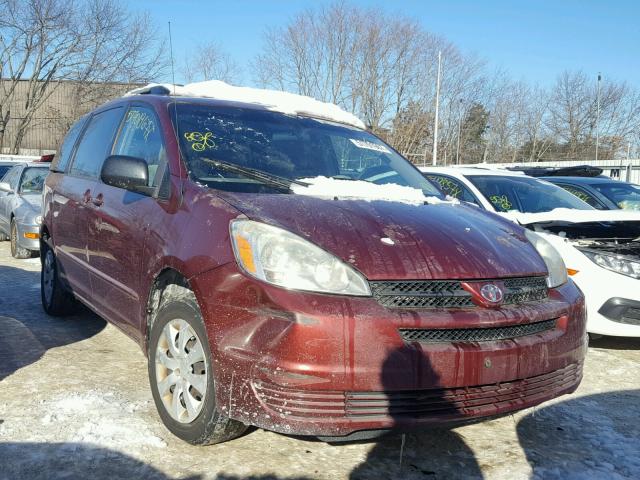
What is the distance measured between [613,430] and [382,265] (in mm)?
1785

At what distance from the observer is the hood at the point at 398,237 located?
2527 millimetres

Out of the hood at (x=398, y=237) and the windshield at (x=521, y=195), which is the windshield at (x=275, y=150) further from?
the windshield at (x=521, y=195)

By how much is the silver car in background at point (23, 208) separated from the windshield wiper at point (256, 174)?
546cm

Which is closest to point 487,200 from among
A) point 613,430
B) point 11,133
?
point 613,430

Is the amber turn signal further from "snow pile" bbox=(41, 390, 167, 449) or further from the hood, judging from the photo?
"snow pile" bbox=(41, 390, 167, 449)

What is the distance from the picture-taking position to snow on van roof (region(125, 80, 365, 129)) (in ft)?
13.2

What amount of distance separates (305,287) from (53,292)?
347cm

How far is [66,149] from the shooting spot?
5113 millimetres

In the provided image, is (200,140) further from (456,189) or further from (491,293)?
(456,189)

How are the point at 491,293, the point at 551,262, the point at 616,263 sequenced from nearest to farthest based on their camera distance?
the point at 491,293 → the point at 551,262 → the point at 616,263

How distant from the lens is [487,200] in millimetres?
5941

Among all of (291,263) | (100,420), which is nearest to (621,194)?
(291,263)

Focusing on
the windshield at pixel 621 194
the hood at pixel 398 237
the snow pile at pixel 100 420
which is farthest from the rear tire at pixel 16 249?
the windshield at pixel 621 194

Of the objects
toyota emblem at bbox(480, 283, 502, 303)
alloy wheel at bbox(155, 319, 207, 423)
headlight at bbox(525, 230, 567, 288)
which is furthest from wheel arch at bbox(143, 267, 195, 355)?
headlight at bbox(525, 230, 567, 288)
